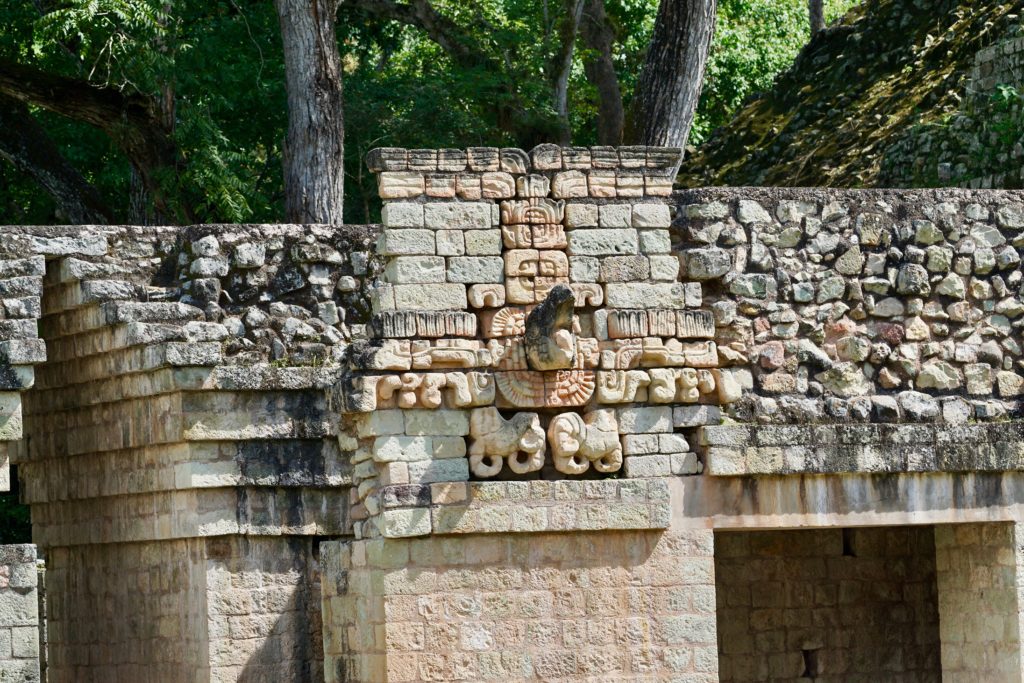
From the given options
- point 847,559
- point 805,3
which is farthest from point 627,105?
point 847,559

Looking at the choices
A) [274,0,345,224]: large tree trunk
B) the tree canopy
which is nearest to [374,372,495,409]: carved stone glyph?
[274,0,345,224]: large tree trunk

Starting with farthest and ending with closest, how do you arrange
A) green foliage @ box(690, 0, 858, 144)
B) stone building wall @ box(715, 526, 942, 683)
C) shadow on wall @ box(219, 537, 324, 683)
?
1. green foliage @ box(690, 0, 858, 144)
2. stone building wall @ box(715, 526, 942, 683)
3. shadow on wall @ box(219, 537, 324, 683)

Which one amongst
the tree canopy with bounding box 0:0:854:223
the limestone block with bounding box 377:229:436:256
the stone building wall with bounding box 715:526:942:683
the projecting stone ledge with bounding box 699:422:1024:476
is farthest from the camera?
the tree canopy with bounding box 0:0:854:223

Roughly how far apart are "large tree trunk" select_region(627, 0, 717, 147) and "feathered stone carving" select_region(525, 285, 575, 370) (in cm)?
638

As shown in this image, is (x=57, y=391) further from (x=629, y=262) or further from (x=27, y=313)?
(x=629, y=262)

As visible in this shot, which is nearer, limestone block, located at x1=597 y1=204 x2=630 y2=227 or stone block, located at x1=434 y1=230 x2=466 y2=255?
stone block, located at x1=434 y1=230 x2=466 y2=255

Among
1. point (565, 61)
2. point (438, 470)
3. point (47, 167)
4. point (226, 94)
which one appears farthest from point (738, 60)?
point (438, 470)

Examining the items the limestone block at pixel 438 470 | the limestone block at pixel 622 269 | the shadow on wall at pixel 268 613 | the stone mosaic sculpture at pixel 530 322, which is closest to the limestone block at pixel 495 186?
the stone mosaic sculpture at pixel 530 322

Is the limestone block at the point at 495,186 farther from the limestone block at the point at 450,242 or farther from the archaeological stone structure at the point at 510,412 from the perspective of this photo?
the limestone block at the point at 450,242

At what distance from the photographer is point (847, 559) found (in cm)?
1327

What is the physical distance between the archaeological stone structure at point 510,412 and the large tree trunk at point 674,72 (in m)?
5.20

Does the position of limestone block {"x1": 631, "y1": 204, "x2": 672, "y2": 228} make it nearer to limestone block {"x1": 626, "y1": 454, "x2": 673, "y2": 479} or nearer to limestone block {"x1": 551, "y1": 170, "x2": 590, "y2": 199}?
limestone block {"x1": 551, "y1": 170, "x2": 590, "y2": 199}

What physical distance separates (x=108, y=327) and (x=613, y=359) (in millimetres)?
3120

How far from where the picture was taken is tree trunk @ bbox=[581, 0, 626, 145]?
65.2ft
